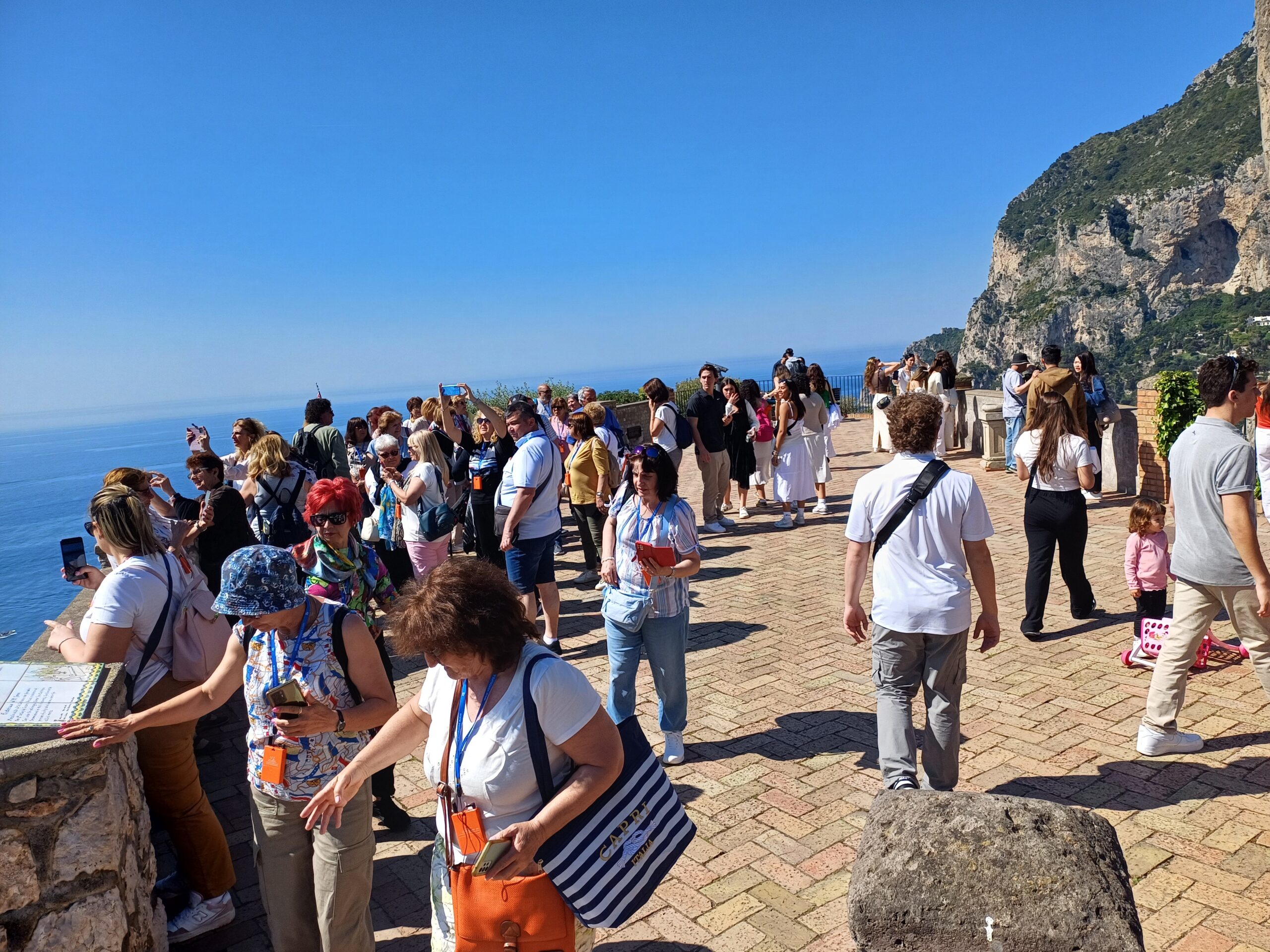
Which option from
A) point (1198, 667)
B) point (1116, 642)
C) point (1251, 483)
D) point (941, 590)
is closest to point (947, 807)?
point (941, 590)

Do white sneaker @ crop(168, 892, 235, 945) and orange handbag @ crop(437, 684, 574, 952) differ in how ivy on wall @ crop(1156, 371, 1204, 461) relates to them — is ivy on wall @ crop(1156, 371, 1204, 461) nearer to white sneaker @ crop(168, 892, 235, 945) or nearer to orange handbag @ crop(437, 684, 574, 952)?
orange handbag @ crop(437, 684, 574, 952)

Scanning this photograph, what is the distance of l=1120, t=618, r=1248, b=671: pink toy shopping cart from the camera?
5652 millimetres

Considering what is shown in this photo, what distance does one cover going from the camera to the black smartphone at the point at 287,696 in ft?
9.16

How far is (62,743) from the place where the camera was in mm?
2715

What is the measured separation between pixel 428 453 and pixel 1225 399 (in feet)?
17.1

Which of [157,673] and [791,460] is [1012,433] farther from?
[157,673]

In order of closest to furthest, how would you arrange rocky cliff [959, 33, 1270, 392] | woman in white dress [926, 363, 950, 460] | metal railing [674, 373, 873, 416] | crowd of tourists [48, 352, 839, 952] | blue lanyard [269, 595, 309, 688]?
1. crowd of tourists [48, 352, 839, 952]
2. blue lanyard [269, 595, 309, 688]
3. woman in white dress [926, 363, 950, 460]
4. metal railing [674, 373, 873, 416]
5. rocky cliff [959, 33, 1270, 392]

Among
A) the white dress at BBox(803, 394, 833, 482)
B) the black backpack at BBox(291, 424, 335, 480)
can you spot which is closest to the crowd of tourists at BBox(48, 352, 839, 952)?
the black backpack at BBox(291, 424, 335, 480)

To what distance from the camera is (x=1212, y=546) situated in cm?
419

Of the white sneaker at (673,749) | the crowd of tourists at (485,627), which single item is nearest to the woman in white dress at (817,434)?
the crowd of tourists at (485,627)

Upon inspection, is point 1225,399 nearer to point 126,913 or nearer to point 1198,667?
point 1198,667

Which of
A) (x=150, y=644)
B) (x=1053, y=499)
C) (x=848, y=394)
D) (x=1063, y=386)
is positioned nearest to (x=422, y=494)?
(x=150, y=644)

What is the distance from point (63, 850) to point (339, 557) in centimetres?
165

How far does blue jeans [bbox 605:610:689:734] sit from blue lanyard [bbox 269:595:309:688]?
206 centimetres
